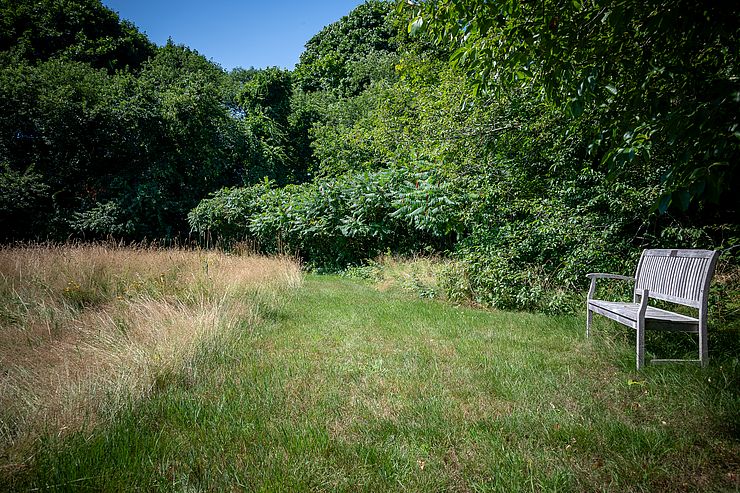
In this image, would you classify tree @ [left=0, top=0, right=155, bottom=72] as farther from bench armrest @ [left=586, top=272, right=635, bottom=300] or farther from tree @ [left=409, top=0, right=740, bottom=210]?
bench armrest @ [left=586, top=272, right=635, bottom=300]

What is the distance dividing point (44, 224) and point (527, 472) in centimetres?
1894

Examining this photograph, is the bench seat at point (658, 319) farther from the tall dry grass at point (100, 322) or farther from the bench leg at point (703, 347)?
the tall dry grass at point (100, 322)

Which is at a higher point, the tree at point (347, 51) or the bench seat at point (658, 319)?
the tree at point (347, 51)

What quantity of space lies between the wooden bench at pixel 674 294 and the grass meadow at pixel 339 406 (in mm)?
334

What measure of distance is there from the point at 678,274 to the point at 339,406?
11.2 ft

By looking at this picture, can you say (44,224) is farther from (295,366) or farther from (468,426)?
(468,426)

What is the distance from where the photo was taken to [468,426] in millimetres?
2420

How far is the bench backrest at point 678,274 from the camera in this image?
329 cm

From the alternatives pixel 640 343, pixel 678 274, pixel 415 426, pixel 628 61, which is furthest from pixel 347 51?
pixel 415 426

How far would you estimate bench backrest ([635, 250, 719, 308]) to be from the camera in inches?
129

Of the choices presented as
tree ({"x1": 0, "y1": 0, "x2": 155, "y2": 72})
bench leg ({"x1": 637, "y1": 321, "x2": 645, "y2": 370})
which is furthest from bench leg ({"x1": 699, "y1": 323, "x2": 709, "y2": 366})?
tree ({"x1": 0, "y1": 0, "x2": 155, "y2": 72})

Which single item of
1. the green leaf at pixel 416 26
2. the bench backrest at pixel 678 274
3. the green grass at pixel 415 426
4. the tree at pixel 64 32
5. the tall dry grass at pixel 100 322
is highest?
the tree at pixel 64 32

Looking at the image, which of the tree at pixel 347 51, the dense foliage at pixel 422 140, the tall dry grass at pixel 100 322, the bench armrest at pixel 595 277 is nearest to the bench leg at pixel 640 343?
the bench armrest at pixel 595 277

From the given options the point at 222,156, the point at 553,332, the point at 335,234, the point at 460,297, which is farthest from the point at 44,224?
the point at 553,332
